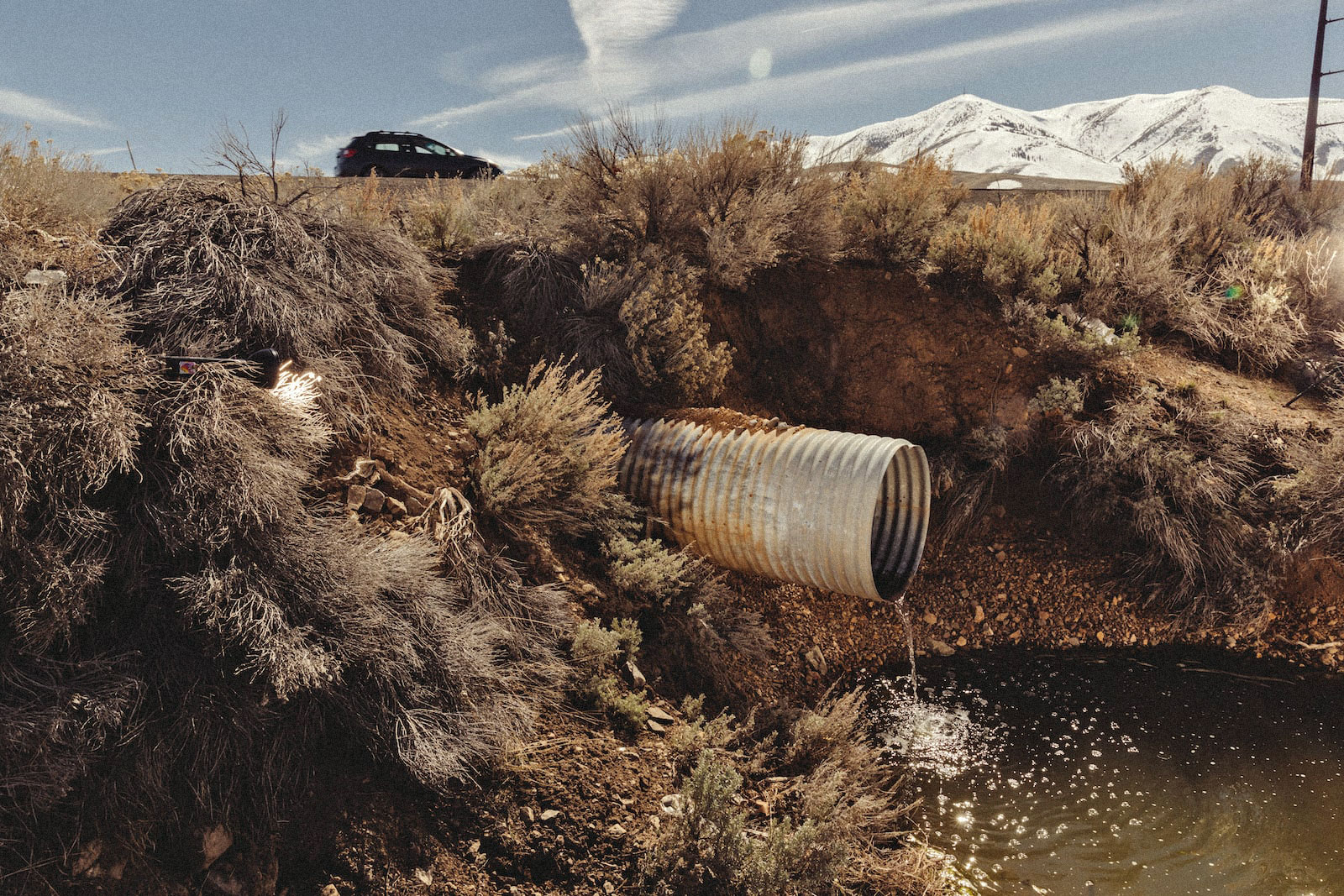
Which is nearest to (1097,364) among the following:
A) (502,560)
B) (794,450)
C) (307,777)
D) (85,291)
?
(794,450)

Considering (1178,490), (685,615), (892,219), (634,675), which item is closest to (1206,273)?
(1178,490)

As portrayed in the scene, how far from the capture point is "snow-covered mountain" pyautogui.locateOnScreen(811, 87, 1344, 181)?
125ft

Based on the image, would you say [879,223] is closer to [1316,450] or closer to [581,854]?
[1316,450]

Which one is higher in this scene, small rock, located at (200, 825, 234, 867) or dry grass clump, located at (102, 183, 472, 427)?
dry grass clump, located at (102, 183, 472, 427)

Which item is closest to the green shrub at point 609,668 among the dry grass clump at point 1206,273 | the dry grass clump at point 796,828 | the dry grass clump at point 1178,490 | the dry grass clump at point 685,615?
the dry grass clump at point 685,615

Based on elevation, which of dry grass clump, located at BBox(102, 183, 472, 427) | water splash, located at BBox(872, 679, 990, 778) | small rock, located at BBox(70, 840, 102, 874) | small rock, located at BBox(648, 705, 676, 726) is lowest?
water splash, located at BBox(872, 679, 990, 778)

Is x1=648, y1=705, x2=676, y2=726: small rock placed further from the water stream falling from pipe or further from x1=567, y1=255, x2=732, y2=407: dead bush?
x1=567, y1=255, x2=732, y2=407: dead bush

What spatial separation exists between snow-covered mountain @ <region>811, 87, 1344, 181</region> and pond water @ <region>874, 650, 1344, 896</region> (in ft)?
112

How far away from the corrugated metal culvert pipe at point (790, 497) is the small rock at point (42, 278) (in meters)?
3.48

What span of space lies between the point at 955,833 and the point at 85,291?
5758 mm

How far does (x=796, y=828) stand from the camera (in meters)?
3.95

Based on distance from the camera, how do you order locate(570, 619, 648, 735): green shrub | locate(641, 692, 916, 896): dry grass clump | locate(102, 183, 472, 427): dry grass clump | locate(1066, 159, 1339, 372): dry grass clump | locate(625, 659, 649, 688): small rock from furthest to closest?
locate(1066, 159, 1339, 372): dry grass clump < locate(625, 659, 649, 688): small rock < locate(102, 183, 472, 427): dry grass clump < locate(570, 619, 648, 735): green shrub < locate(641, 692, 916, 896): dry grass clump

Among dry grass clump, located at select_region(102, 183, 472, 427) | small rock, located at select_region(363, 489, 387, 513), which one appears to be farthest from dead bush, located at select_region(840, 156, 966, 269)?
small rock, located at select_region(363, 489, 387, 513)

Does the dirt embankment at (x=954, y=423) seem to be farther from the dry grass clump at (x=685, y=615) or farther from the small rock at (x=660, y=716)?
the small rock at (x=660, y=716)
